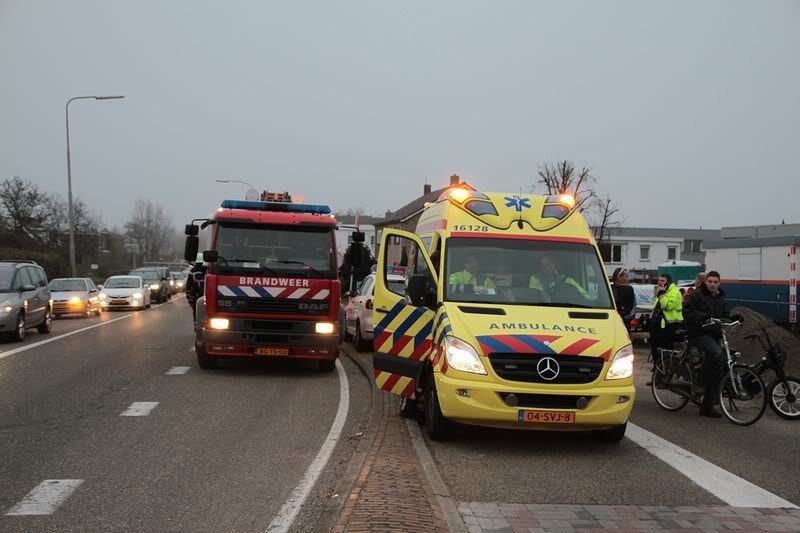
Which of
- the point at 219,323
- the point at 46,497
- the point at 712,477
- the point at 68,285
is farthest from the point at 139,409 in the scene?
the point at 68,285

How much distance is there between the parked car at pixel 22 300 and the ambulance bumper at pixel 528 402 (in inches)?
505

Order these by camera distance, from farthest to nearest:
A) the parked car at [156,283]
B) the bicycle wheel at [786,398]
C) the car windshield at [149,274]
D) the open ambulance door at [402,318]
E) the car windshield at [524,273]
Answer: the car windshield at [149,274], the parked car at [156,283], the bicycle wheel at [786,398], the open ambulance door at [402,318], the car windshield at [524,273]

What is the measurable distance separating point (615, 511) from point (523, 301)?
9.19 ft

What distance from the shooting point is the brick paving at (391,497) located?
4.69m

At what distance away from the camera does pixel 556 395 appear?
6812 millimetres

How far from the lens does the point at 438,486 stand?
569 centimetres

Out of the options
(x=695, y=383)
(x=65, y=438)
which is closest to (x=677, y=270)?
(x=695, y=383)

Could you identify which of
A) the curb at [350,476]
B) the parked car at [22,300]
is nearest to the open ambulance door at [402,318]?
the curb at [350,476]

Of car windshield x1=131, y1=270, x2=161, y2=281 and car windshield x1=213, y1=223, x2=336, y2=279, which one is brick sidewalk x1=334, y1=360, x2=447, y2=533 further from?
car windshield x1=131, y1=270, x2=161, y2=281

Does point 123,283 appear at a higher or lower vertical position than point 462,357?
lower

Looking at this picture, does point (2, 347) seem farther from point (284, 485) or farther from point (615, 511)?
point (615, 511)

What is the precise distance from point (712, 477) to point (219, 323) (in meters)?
7.90

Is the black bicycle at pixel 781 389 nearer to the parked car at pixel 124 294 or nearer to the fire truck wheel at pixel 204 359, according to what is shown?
the fire truck wheel at pixel 204 359

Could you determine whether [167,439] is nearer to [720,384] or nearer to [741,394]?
[720,384]
